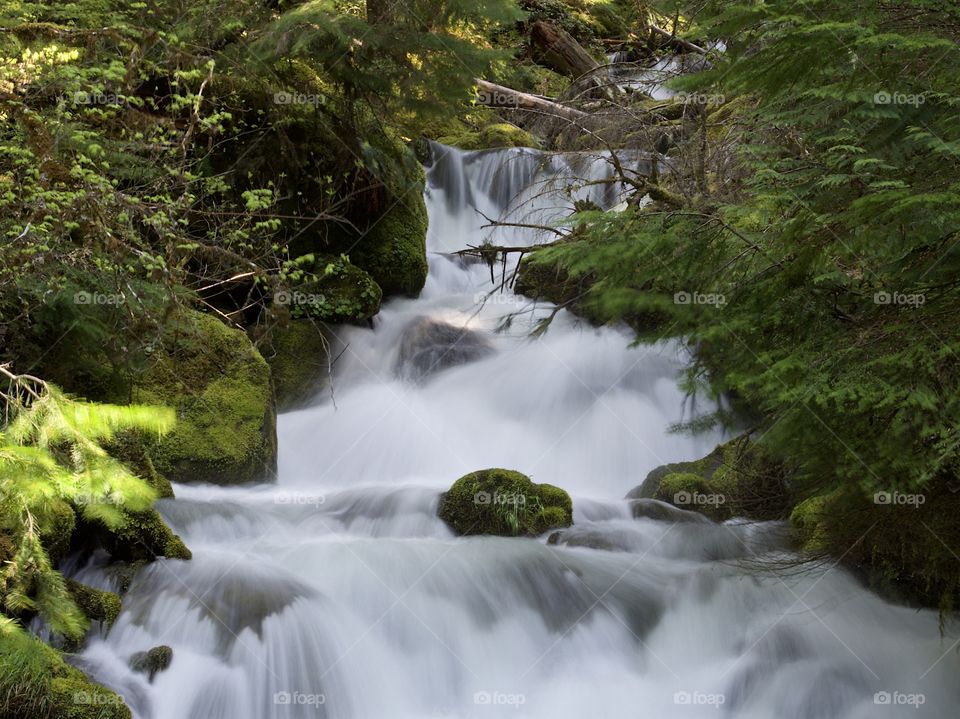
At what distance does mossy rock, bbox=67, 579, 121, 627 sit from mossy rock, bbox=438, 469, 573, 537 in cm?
294

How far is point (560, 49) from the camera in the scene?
17859 millimetres

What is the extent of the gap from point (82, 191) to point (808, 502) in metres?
5.72

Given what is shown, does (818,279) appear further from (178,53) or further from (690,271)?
(178,53)

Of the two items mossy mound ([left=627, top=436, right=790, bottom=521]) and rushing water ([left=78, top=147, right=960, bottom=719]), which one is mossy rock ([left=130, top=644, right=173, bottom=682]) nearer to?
rushing water ([left=78, top=147, right=960, bottom=719])

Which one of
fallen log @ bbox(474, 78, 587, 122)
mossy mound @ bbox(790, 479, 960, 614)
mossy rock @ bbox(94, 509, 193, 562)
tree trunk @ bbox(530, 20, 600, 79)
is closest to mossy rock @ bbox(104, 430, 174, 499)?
mossy rock @ bbox(94, 509, 193, 562)

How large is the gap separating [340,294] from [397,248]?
1.28 meters

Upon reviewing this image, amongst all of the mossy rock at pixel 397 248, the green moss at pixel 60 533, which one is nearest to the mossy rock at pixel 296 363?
the mossy rock at pixel 397 248

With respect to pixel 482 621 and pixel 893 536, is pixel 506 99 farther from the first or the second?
pixel 893 536

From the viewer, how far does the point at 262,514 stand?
6875mm

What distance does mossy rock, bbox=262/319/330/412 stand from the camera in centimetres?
973

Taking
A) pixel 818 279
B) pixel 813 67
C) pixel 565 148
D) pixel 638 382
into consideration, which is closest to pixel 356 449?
pixel 638 382

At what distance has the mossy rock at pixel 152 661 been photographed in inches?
183

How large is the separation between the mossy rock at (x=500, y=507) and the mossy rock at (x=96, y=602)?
116 inches

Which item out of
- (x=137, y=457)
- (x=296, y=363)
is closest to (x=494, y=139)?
(x=296, y=363)
